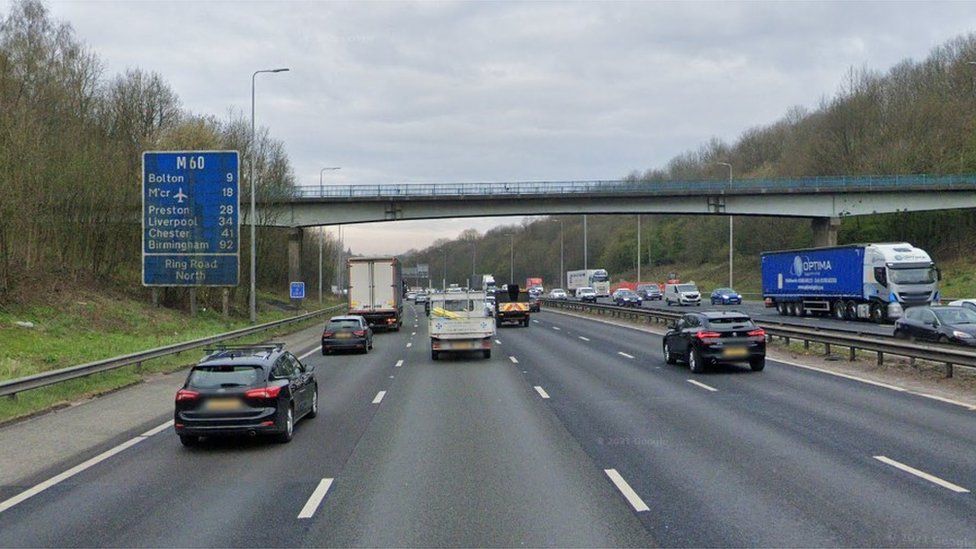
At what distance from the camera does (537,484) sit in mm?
9727

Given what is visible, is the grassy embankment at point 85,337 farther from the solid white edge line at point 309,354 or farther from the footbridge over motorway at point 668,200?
the footbridge over motorway at point 668,200

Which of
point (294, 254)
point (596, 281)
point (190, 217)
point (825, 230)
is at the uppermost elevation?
point (825, 230)

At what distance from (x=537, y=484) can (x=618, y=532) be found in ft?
6.98

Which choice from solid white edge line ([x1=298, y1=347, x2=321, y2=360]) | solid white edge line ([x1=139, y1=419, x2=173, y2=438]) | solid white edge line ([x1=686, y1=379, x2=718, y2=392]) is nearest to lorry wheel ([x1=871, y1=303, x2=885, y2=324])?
solid white edge line ([x1=686, y1=379, x2=718, y2=392])

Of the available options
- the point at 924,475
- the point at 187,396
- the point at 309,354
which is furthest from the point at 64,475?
the point at 309,354

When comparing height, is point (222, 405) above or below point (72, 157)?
below

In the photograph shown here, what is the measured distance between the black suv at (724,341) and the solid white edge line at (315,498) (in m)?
13.8

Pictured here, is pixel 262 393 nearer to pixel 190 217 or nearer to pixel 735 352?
pixel 735 352

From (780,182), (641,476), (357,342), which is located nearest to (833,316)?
(780,182)

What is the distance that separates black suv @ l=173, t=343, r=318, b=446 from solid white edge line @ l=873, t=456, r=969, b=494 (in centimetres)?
796

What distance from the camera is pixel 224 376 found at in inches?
497

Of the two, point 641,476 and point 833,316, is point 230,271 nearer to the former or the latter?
point 641,476

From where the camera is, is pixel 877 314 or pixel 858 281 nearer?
pixel 877 314

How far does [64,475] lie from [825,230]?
201ft
